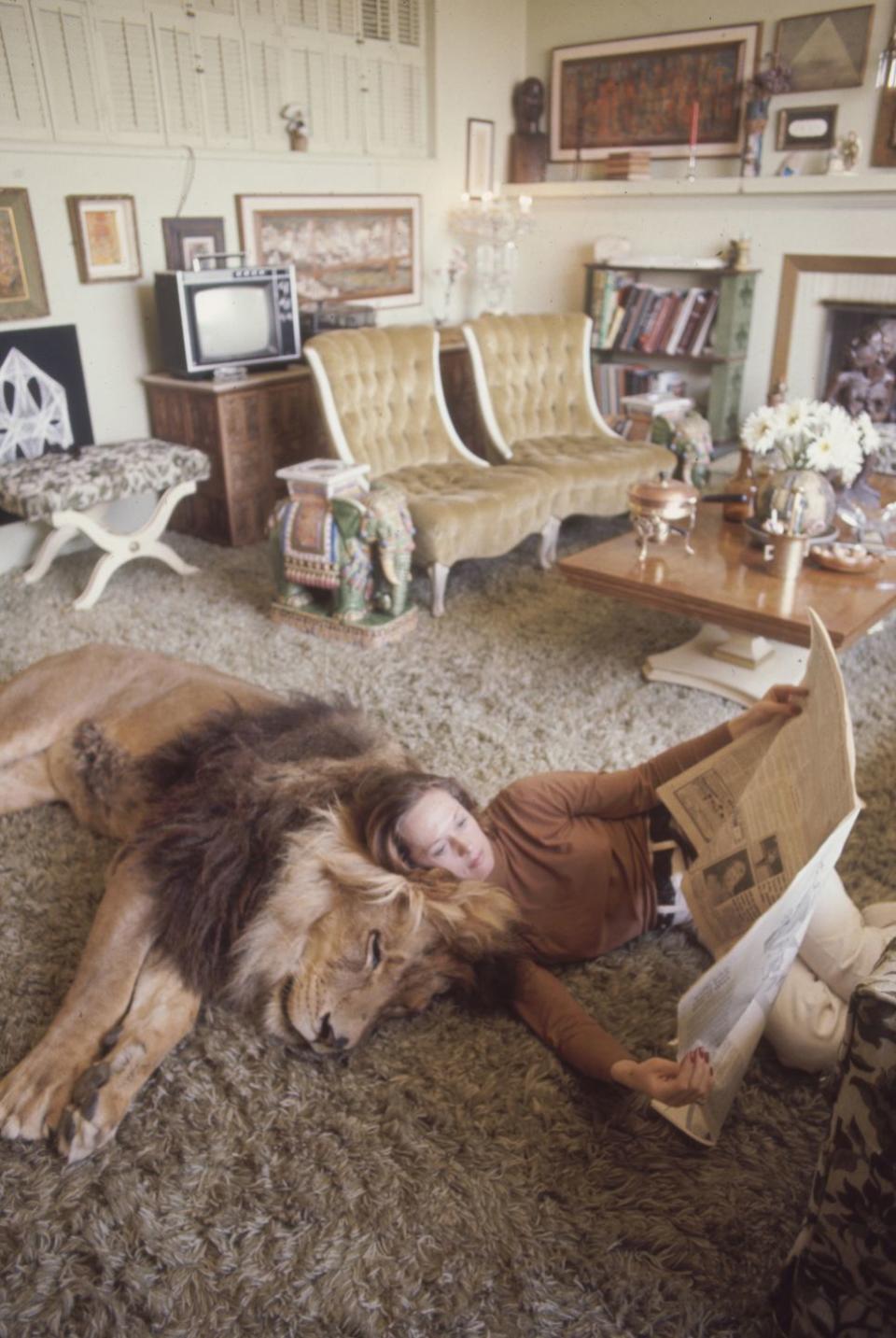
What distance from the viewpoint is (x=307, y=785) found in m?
1.66

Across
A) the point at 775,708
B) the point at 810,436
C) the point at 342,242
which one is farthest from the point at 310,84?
the point at 775,708

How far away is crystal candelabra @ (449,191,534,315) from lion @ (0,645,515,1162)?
4886mm

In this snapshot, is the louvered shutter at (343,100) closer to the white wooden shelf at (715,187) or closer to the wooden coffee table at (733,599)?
the white wooden shelf at (715,187)

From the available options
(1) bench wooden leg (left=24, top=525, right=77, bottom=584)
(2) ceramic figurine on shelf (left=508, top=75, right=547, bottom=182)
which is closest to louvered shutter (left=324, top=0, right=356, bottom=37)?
(2) ceramic figurine on shelf (left=508, top=75, right=547, bottom=182)

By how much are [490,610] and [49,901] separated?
2045mm

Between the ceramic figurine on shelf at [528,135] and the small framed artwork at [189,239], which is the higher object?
the ceramic figurine on shelf at [528,135]

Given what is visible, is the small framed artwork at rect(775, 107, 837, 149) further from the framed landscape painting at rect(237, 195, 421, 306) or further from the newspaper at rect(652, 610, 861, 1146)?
the newspaper at rect(652, 610, 861, 1146)

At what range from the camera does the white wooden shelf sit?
195 inches

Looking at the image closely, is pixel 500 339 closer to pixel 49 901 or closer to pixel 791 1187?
pixel 49 901

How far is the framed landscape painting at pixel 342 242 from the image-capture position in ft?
15.9

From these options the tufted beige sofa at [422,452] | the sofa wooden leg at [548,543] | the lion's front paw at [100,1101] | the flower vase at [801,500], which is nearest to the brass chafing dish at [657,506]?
the flower vase at [801,500]

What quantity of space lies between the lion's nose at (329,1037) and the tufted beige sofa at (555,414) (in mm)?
2857

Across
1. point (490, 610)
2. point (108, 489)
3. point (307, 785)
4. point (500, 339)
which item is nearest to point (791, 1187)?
point (307, 785)

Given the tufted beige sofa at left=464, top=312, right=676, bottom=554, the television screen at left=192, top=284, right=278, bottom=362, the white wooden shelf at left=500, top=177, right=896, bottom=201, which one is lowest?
the tufted beige sofa at left=464, top=312, right=676, bottom=554
